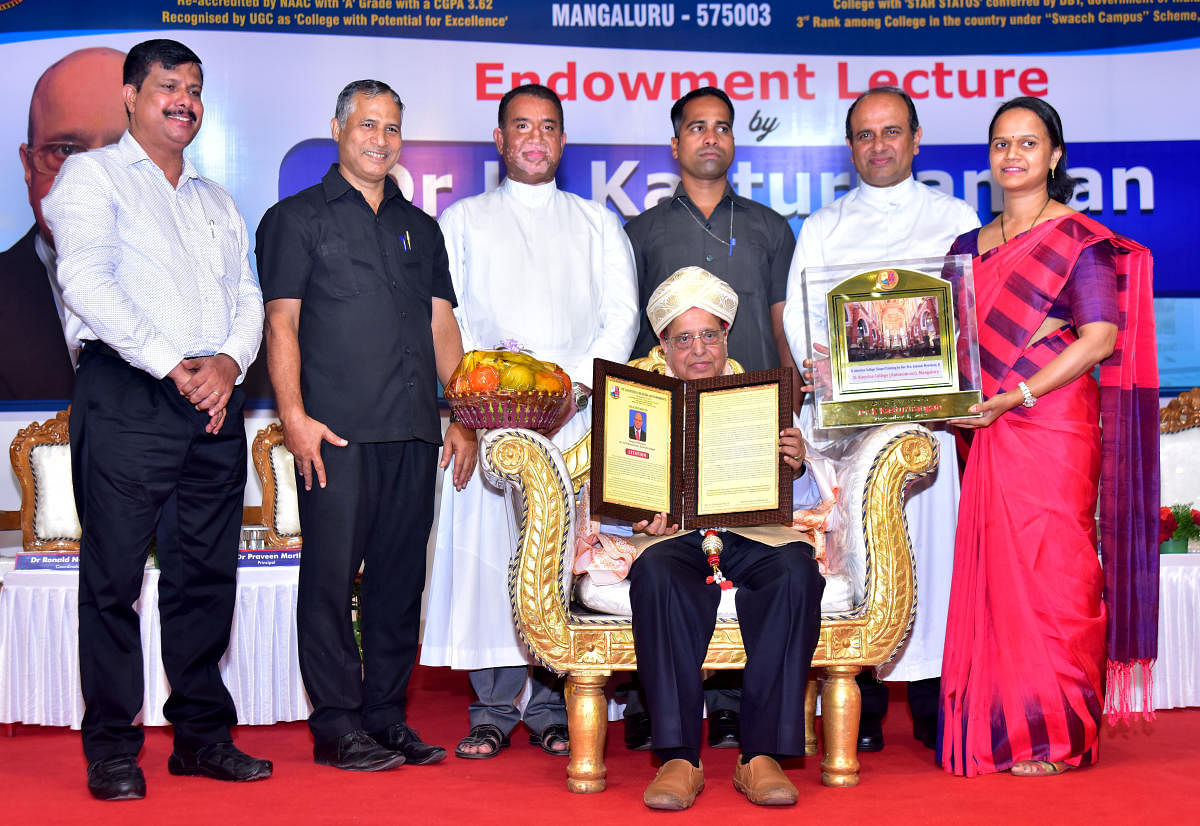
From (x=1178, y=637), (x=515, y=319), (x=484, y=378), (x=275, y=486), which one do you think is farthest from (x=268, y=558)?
(x=1178, y=637)

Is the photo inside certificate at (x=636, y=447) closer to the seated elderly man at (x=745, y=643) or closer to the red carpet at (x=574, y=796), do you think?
the seated elderly man at (x=745, y=643)

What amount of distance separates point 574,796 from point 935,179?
4249 mm

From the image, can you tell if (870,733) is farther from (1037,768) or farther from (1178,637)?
(1178,637)

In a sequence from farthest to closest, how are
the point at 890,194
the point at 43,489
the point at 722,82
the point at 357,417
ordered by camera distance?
the point at 722,82 < the point at 43,489 < the point at 890,194 < the point at 357,417

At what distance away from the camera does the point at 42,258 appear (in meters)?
6.04

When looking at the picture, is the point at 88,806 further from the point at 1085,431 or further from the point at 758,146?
the point at 758,146

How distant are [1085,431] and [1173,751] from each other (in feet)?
3.74

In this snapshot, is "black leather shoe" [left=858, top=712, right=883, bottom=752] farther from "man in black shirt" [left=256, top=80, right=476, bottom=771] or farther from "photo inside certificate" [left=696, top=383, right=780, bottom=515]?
"man in black shirt" [left=256, top=80, right=476, bottom=771]

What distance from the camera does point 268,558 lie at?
4426 mm

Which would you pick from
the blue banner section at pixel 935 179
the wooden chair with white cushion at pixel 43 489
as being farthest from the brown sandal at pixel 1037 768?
the wooden chair with white cushion at pixel 43 489

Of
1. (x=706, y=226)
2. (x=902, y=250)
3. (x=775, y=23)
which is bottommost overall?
(x=902, y=250)

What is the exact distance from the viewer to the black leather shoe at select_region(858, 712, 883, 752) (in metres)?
3.83

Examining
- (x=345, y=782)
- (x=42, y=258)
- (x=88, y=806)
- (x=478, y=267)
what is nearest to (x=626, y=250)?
(x=478, y=267)

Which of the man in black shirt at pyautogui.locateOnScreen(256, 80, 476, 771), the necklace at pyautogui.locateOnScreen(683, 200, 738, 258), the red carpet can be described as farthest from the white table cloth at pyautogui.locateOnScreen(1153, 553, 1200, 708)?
the man in black shirt at pyautogui.locateOnScreen(256, 80, 476, 771)
